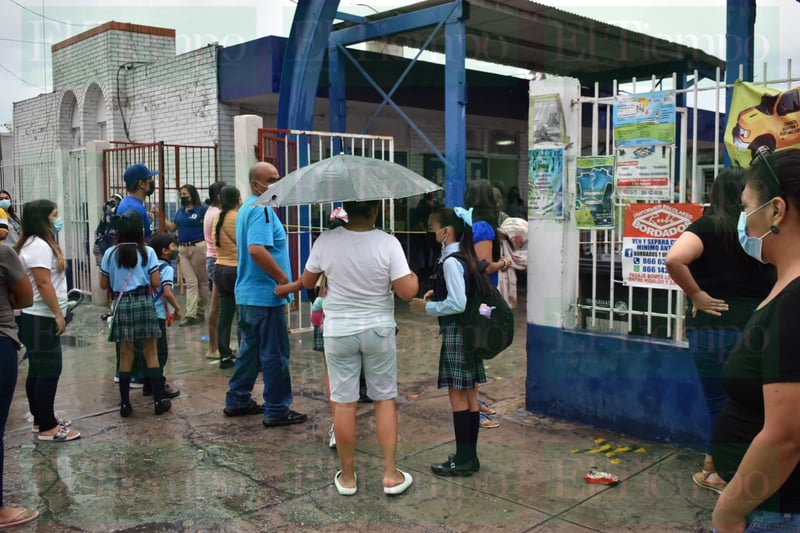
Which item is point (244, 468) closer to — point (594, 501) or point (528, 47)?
point (594, 501)

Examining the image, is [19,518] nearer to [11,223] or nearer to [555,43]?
[11,223]

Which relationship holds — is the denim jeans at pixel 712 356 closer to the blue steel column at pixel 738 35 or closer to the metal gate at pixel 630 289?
the metal gate at pixel 630 289

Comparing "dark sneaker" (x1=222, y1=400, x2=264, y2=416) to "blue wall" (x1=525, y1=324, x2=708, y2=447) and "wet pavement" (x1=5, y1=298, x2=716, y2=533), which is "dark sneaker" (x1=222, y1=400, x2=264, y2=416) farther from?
"blue wall" (x1=525, y1=324, x2=708, y2=447)

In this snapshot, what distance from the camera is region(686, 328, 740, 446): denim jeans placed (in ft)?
13.0

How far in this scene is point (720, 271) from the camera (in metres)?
3.89

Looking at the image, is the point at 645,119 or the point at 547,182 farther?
the point at 547,182

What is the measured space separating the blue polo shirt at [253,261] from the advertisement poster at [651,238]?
2402mm

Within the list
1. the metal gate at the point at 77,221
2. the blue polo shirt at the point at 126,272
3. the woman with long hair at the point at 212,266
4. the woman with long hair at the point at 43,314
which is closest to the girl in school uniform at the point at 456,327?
the woman with long hair at the point at 43,314

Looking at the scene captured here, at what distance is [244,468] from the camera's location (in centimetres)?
449

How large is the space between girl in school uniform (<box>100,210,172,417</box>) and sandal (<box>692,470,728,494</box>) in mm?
3856

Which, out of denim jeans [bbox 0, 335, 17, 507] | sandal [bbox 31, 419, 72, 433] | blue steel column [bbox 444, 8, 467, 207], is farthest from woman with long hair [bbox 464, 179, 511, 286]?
blue steel column [bbox 444, 8, 467, 207]

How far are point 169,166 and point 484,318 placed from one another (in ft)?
33.5

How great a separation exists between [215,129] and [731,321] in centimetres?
962

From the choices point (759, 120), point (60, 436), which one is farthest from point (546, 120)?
point (60, 436)
